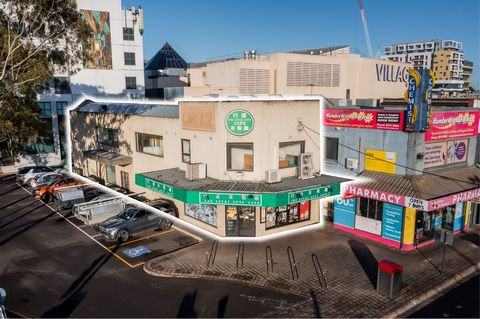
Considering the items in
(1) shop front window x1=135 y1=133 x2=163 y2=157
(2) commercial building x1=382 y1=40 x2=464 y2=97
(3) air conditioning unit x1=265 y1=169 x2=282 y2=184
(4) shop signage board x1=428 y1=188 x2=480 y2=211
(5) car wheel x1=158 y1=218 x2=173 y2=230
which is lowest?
(5) car wheel x1=158 y1=218 x2=173 y2=230

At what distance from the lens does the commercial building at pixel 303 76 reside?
39.3 meters

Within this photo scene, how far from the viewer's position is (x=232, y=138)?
1995 centimetres

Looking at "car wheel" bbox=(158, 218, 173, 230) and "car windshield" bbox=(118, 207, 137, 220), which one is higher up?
"car windshield" bbox=(118, 207, 137, 220)

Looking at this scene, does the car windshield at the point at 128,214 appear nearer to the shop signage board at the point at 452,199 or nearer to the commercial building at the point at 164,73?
the shop signage board at the point at 452,199

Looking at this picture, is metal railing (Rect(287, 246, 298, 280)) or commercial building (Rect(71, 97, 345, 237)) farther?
commercial building (Rect(71, 97, 345, 237))

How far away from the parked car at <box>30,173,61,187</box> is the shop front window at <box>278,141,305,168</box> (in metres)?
22.8

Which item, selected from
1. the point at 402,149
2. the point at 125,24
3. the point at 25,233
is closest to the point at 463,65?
the point at 125,24

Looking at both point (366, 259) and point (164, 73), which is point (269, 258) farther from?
point (164, 73)

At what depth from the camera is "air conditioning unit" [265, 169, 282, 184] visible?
64.6 ft

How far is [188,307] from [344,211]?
12362 millimetres

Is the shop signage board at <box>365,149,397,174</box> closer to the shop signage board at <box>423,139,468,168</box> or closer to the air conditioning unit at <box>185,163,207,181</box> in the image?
the shop signage board at <box>423,139,468,168</box>

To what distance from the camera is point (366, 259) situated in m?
19.2

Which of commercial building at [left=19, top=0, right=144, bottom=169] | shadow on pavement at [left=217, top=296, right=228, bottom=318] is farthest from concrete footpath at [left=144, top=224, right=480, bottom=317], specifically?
commercial building at [left=19, top=0, right=144, bottom=169]

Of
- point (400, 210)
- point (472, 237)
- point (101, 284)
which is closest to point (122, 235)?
point (101, 284)
